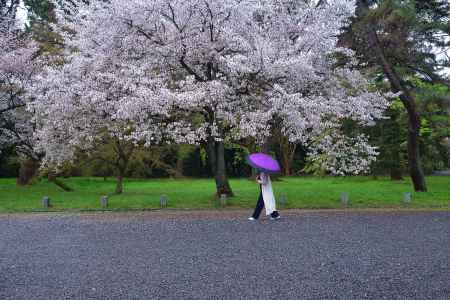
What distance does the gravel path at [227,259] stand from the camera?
15.8ft

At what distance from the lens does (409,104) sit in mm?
16375

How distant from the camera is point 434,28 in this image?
1422cm

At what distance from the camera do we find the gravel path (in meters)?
4.81

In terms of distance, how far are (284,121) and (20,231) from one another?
7.11 meters

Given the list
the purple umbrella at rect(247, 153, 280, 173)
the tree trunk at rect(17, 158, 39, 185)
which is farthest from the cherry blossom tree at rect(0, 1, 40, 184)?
the purple umbrella at rect(247, 153, 280, 173)

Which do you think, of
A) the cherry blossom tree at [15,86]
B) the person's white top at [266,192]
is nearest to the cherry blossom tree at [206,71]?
the person's white top at [266,192]

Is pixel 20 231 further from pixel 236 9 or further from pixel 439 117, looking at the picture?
pixel 439 117

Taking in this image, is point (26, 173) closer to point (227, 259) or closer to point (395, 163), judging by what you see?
point (395, 163)

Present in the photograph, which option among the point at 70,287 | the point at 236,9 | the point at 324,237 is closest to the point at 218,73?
the point at 236,9

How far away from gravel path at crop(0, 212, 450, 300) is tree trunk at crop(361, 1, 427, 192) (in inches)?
265

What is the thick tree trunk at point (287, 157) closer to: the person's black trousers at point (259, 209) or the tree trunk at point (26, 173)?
the tree trunk at point (26, 173)

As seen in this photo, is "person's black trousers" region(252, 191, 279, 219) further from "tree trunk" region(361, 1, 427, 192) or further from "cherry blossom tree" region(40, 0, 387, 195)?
"tree trunk" region(361, 1, 427, 192)

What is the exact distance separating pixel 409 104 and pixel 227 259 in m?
12.7

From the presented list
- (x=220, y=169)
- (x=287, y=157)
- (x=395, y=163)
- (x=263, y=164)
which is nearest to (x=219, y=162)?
(x=220, y=169)
